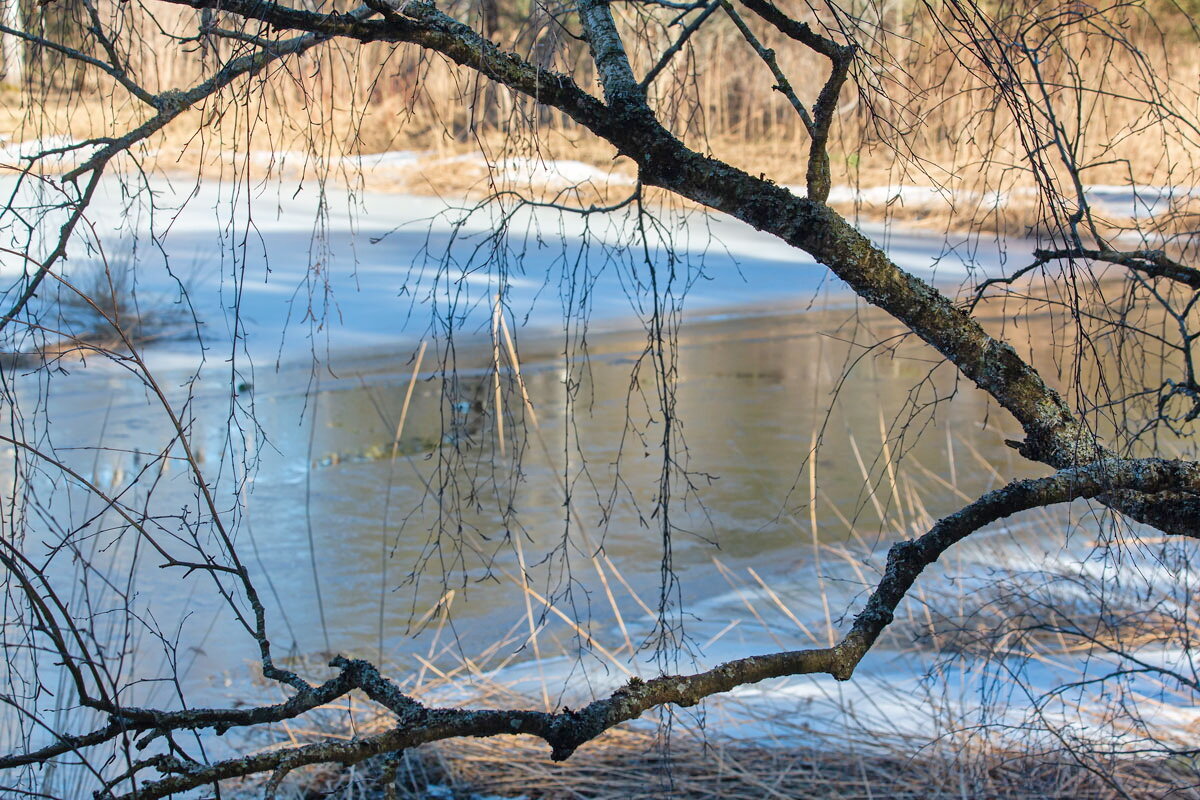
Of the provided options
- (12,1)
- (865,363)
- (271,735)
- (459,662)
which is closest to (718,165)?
(12,1)

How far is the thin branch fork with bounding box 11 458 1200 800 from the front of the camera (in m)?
1.20

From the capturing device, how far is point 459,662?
4.04 metres

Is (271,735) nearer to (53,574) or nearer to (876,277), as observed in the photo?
(53,574)

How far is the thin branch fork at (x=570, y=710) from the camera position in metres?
1.20

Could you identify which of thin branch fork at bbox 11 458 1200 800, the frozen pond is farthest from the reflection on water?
thin branch fork at bbox 11 458 1200 800

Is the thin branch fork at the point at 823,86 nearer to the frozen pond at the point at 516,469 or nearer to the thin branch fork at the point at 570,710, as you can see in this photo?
the frozen pond at the point at 516,469

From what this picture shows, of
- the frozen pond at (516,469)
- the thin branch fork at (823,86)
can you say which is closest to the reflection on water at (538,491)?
the frozen pond at (516,469)

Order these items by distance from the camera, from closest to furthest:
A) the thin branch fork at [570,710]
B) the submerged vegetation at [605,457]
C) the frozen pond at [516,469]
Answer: the thin branch fork at [570,710] → the submerged vegetation at [605,457] → the frozen pond at [516,469]

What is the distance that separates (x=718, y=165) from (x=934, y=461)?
16.8 ft

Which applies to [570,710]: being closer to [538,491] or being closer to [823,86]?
[823,86]

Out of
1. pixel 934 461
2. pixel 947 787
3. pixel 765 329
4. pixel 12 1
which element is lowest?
pixel 947 787

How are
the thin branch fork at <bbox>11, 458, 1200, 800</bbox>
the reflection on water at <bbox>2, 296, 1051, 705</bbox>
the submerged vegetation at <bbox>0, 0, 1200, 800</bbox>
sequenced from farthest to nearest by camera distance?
the reflection on water at <bbox>2, 296, 1051, 705</bbox>
the submerged vegetation at <bbox>0, 0, 1200, 800</bbox>
the thin branch fork at <bbox>11, 458, 1200, 800</bbox>

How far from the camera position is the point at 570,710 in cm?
136

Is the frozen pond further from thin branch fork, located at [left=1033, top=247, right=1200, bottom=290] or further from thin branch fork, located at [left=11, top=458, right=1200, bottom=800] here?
thin branch fork, located at [left=1033, top=247, right=1200, bottom=290]
